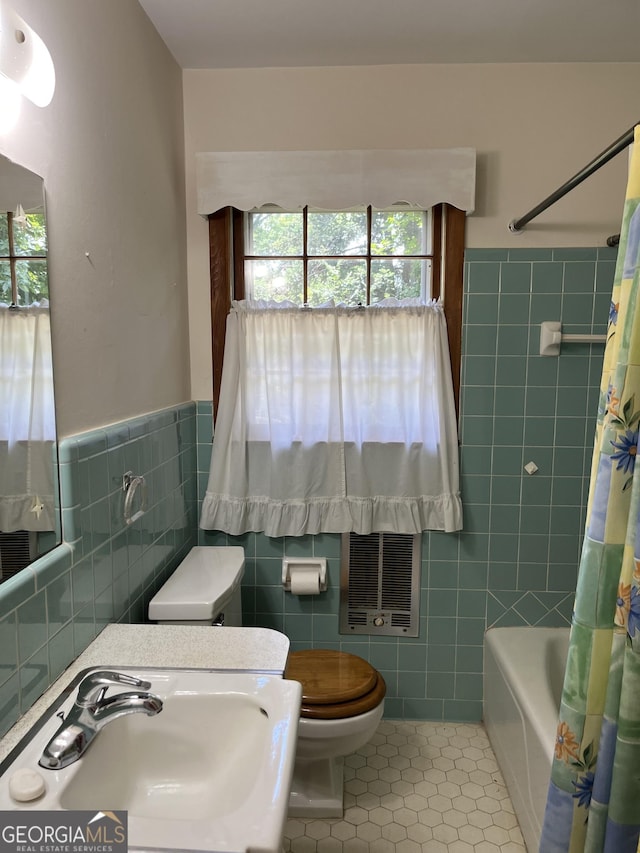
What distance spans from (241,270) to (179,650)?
1525 millimetres

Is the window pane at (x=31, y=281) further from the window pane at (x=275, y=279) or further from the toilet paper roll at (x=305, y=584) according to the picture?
the toilet paper roll at (x=305, y=584)

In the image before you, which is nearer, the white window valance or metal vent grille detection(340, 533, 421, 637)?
the white window valance

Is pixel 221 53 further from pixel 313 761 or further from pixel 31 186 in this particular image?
pixel 313 761

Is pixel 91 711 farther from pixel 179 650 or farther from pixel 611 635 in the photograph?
pixel 611 635

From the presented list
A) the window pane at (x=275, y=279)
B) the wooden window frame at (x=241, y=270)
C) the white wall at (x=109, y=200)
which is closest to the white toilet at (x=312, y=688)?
the white wall at (x=109, y=200)

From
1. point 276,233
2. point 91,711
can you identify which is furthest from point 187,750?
point 276,233

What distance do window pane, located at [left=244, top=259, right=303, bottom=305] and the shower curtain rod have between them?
842mm

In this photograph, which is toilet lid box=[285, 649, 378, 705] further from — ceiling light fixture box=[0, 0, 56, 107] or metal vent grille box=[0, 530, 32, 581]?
ceiling light fixture box=[0, 0, 56, 107]

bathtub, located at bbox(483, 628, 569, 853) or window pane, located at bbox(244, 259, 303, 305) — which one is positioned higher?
window pane, located at bbox(244, 259, 303, 305)

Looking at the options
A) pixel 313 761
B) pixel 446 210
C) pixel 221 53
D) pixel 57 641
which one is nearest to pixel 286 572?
pixel 313 761

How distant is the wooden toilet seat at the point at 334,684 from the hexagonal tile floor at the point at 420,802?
385 millimetres

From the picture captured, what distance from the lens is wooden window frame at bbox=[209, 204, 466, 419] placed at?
2.25m

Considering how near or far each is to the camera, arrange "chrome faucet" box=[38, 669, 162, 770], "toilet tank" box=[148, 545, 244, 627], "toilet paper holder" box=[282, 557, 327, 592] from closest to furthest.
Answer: "chrome faucet" box=[38, 669, 162, 770] → "toilet tank" box=[148, 545, 244, 627] → "toilet paper holder" box=[282, 557, 327, 592]

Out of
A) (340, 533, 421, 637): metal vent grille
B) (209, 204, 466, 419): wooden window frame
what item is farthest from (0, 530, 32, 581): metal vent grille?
(340, 533, 421, 637): metal vent grille
